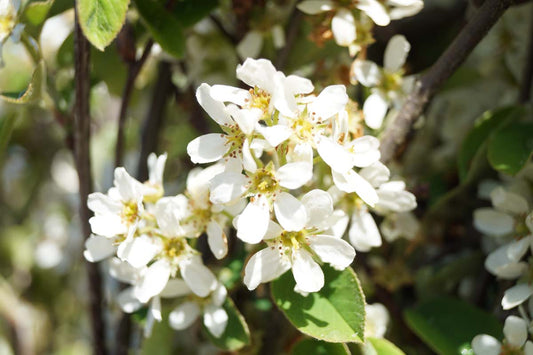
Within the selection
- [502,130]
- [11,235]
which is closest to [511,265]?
[502,130]

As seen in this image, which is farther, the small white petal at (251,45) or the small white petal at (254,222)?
the small white petal at (251,45)

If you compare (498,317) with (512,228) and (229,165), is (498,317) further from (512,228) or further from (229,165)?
(229,165)

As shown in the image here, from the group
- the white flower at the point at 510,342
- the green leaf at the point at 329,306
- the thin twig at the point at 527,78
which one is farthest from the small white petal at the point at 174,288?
the thin twig at the point at 527,78

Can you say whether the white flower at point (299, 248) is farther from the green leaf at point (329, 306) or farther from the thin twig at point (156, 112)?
the thin twig at point (156, 112)

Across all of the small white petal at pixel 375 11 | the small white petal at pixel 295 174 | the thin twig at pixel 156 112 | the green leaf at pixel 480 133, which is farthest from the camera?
the thin twig at pixel 156 112

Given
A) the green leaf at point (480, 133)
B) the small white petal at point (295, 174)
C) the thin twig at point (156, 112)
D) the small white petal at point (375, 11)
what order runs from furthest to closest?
the thin twig at point (156, 112) < the green leaf at point (480, 133) < the small white petal at point (375, 11) < the small white petal at point (295, 174)

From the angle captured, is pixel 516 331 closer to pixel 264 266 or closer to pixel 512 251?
pixel 512 251

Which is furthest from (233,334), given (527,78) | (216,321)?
(527,78)
